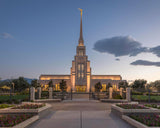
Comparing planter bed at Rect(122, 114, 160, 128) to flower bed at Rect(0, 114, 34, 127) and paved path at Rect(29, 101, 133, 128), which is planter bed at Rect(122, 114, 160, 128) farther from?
flower bed at Rect(0, 114, 34, 127)

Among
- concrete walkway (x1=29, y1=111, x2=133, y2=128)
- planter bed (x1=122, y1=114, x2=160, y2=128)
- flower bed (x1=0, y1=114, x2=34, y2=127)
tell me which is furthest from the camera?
concrete walkway (x1=29, y1=111, x2=133, y2=128)

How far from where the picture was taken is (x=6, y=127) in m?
6.00

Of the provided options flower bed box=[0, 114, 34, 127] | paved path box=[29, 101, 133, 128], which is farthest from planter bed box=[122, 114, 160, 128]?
flower bed box=[0, 114, 34, 127]

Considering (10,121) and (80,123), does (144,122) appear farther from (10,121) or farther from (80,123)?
(10,121)

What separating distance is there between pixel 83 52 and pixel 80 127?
7549 centimetres

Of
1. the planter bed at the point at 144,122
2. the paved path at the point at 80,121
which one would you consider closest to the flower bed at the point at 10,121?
the paved path at the point at 80,121

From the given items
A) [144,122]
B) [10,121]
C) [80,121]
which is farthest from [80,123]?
[10,121]

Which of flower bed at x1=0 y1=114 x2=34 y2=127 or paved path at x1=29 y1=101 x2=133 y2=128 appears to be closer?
flower bed at x1=0 y1=114 x2=34 y2=127

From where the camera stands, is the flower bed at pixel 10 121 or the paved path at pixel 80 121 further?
the paved path at pixel 80 121

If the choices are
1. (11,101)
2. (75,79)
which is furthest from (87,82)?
(11,101)

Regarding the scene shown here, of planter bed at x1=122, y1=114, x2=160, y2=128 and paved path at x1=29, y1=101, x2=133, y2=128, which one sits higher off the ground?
planter bed at x1=122, y1=114, x2=160, y2=128

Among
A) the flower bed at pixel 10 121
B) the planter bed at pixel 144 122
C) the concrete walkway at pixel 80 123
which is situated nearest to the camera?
the flower bed at pixel 10 121

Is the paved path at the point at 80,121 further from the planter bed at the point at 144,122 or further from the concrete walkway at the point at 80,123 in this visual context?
the planter bed at the point at 144,122

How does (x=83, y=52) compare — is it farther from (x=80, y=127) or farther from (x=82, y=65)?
(x=80, y=127)
